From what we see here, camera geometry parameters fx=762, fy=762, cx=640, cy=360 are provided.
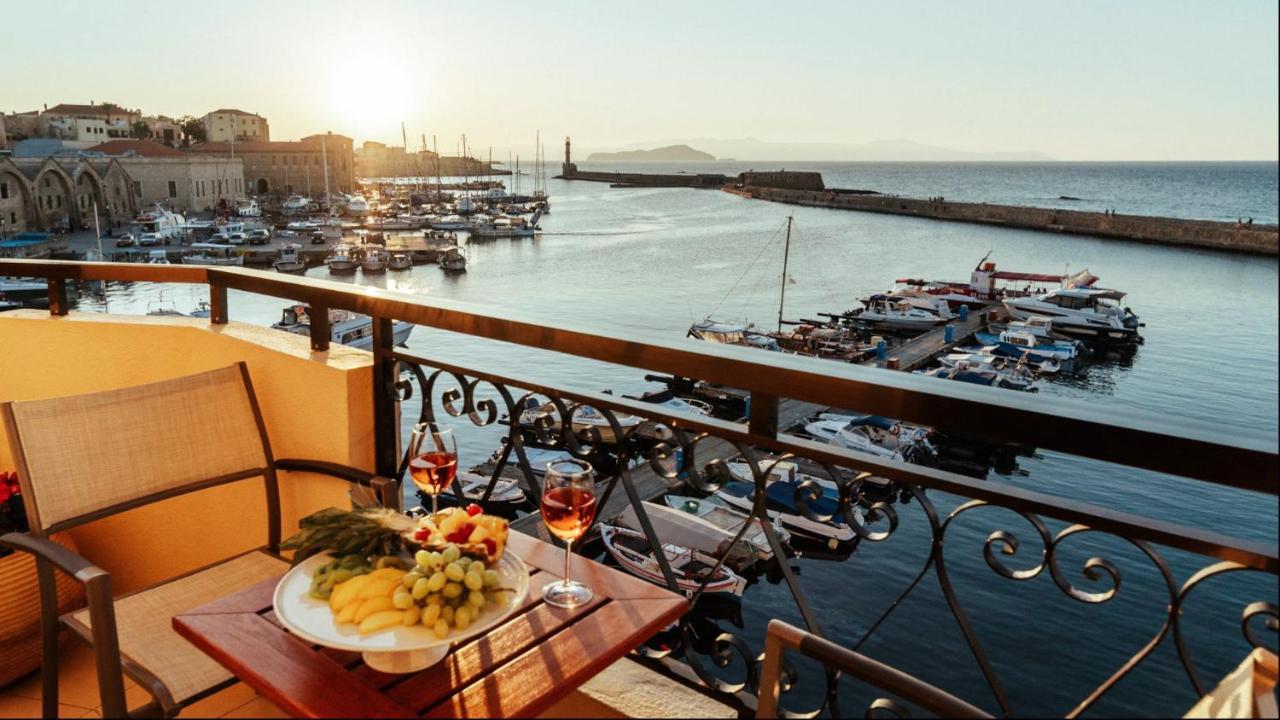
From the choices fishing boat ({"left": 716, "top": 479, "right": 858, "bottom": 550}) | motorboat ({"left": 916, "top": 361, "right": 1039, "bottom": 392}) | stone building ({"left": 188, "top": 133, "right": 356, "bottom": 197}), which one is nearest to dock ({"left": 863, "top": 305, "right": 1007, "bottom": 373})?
motorboat ({"left": 916, "top": 361, "right": 1039, "bottom": 392})

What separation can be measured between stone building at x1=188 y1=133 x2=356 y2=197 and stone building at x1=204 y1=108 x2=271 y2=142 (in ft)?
16.6

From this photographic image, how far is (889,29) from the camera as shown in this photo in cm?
450

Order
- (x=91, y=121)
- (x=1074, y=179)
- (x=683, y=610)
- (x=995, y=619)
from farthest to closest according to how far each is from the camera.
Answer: (x=1074, y=179), (x=91, y=121), (x=995, y=619), (x=683, y=610)

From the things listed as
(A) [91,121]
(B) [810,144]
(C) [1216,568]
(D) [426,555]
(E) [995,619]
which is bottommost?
(E) [995,619]

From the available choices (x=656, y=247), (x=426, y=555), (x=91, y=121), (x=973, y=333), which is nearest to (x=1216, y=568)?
(x=426, y=555)

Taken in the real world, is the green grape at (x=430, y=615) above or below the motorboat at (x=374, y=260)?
above

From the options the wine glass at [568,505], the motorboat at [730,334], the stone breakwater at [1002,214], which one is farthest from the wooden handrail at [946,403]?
the motorboat at [730,334]

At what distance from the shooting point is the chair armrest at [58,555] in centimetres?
170

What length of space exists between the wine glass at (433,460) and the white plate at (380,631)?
0.35m

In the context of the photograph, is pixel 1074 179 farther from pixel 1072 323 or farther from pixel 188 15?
pixel 188 15

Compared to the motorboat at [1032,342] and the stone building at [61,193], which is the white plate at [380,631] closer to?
the motorboat at [1032,342]

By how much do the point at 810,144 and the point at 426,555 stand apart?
38.4ft

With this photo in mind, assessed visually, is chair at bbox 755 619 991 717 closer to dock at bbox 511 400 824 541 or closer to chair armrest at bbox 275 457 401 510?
chair armrest at bbox 275 457 401 510

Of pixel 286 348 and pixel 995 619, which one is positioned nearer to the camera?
pixel 286 348
